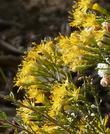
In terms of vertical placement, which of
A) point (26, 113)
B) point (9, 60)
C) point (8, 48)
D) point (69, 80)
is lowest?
point (26, 113)

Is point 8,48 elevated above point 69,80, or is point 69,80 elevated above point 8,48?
point 8,48

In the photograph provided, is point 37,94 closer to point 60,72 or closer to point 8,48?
point 60,72

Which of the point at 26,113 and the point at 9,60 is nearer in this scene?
the point at 26,113

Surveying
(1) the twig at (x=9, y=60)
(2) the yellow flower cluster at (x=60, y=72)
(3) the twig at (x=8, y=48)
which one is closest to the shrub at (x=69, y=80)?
(2) the yellow flower cluster at (x=60, y=72)

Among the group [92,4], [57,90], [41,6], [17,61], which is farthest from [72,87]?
[41,6]

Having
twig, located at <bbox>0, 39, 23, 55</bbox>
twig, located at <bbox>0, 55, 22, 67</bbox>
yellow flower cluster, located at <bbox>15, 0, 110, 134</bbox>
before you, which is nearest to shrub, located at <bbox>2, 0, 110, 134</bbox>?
yellow flower cluster, located at <bbox>15, 0, 110, 134</bbox>

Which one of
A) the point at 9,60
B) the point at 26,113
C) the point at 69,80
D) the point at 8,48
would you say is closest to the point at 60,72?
the point at 69,80

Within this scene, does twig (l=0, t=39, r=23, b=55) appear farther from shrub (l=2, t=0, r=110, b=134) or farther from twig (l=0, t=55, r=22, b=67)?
shrub (l=2, t=0, r=110, b=134)

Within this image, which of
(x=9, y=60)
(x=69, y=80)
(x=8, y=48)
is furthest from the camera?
(x=8, y=48)

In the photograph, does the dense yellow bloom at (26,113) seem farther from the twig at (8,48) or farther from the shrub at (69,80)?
the twig at (8,48)

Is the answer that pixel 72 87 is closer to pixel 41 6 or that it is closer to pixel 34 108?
pixel 34 108

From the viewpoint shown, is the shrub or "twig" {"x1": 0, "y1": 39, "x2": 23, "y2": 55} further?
"twig" {"x1": 0, "y1": 39, "x2": 23, "y2": 55}

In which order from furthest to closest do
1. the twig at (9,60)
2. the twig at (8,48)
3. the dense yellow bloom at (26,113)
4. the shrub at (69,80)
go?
the twig at (8,48) → the twig at (9,60) → the dense yellow bloom at (26,113) → the shrub at (69,80)
